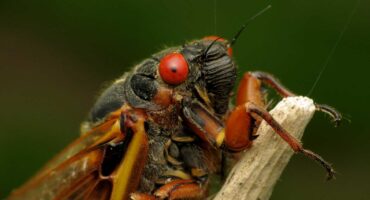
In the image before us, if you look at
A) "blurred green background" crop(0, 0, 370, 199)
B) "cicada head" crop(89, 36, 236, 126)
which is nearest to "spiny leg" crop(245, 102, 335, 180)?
"cicada head" crop(89, 36, 236, 126)

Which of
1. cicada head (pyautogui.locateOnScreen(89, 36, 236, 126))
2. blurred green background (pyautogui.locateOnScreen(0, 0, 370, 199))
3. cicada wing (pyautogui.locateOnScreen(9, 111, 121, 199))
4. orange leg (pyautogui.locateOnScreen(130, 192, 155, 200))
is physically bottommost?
blurred green background (pyautogui.locateOnScreen(0, 0, 370, 199))

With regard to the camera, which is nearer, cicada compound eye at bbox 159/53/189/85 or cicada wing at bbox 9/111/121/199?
cicada compound eye at bbox 159/53/189/85

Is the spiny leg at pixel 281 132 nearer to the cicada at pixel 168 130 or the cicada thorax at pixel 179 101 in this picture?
the cicada at pixel 168 130

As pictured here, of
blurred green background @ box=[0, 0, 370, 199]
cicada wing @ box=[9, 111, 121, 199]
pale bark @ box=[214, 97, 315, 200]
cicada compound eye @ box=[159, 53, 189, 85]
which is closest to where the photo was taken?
pale bark @ box=[214, 97, 315, 200]

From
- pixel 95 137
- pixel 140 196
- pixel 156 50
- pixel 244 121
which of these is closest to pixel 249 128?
pixel 244 121

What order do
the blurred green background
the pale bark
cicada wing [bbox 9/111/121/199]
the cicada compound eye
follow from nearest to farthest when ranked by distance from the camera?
1. the pale bark
2. the cicada compound eye
3. cicada wing [bbox 9/111/121/199]
4. the blurred green background

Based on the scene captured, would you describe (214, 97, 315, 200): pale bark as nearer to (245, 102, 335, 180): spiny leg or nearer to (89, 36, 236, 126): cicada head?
(245, 102, 335, 180): spiny leg

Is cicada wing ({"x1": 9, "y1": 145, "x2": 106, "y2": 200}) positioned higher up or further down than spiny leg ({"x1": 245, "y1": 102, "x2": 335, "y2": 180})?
further down

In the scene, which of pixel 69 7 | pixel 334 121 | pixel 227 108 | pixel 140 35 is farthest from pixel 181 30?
pixel 334 121
